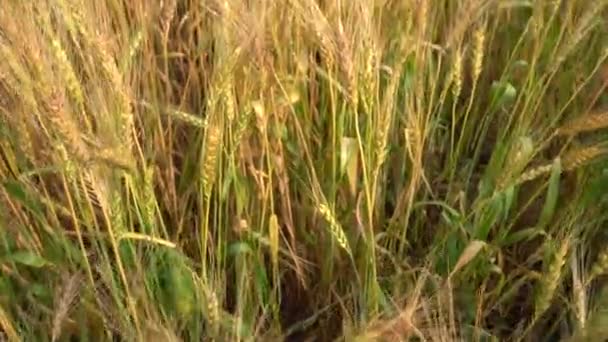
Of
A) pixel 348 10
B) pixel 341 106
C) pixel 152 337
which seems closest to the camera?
pixel 152 337

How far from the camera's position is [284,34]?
1.14 m

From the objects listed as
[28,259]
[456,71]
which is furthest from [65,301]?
[456,71]

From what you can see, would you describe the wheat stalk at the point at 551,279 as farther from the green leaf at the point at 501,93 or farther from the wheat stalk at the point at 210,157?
the wheat stalk at the point at 210,157

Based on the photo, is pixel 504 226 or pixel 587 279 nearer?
pixel 587 279

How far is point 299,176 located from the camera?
1.16 metres

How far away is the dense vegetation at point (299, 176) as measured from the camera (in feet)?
3.25

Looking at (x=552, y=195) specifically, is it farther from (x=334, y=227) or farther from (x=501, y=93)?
(x=334, y=227)

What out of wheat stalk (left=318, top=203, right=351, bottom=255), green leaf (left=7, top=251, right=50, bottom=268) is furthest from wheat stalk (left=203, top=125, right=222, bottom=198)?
green leaf (left=7, top=251, right=50, bottom=268)

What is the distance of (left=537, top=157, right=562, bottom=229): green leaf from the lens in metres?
1.10

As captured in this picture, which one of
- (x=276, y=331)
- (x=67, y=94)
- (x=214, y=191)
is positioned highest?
(x=67, y=94)

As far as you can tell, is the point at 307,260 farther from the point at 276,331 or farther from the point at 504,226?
the point at 504,226

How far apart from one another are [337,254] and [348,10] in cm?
27

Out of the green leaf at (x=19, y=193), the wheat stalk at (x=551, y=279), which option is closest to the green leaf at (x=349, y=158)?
the wheat stalk at (x=551, y=279)

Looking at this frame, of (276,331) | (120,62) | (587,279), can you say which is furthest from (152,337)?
(587,279)
